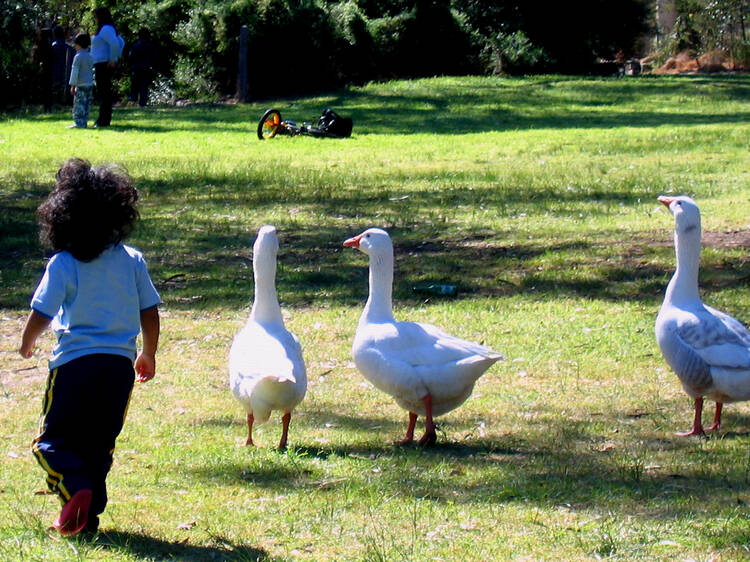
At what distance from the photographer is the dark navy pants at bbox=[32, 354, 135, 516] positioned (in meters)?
4.68

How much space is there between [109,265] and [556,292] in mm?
6506

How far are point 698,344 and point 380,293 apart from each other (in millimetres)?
1879

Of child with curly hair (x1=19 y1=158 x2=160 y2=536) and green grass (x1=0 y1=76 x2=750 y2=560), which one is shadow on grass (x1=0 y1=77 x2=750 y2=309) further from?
child with curly hair (x1=19 y1=158 x2=160 y2=536)

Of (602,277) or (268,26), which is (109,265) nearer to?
(602,277)

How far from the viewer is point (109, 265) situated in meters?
4.81

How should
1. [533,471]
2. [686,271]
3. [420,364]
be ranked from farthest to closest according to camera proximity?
[686,271]
[420,364]
[533,471]

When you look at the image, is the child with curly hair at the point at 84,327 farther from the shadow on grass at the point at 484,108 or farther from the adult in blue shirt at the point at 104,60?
the adult in blue shirt at the point at 104,60

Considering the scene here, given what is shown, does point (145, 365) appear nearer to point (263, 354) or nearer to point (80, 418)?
point (80, 418)

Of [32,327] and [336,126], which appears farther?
[336,126]

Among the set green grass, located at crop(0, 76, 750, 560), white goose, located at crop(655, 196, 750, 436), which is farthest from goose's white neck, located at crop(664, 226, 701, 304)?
green grass, located at crop(0, 76, 750, 560)

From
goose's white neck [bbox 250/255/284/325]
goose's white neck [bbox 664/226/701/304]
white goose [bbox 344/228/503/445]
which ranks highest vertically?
goose's white neck [bbox 664/226/701/304]

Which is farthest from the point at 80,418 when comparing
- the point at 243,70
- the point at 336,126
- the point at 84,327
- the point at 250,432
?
the point at 243,70

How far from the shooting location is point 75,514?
4699mm

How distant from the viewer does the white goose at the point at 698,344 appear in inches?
258
